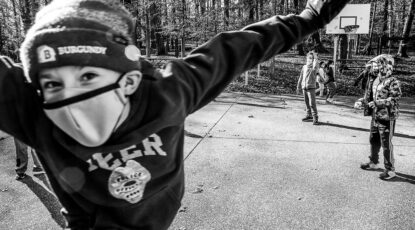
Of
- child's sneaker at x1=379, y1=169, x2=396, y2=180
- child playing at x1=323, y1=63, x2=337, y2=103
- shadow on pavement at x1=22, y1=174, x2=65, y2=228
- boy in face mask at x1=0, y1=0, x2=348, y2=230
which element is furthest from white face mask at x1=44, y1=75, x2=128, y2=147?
child playing at x1=323, y1=63, x2=337, y2=103

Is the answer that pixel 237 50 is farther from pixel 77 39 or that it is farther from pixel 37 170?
pixel 37 170

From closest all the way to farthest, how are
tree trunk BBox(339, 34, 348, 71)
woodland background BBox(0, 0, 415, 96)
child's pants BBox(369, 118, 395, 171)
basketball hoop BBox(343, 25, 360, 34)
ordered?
1. child's pants BBox(369, 118, 395, 171)
2. basketball hoop BBox(343, 25, 360, 34)
3. woodland background BBox(0, 0, 415, 96)
4. tree trunk BBox(339, 34, 348, 71)

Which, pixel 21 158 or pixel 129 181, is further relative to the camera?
pixel 21 158

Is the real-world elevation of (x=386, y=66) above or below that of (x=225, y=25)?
below

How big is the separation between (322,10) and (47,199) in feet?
13.6

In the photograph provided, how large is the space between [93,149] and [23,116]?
0.94ft

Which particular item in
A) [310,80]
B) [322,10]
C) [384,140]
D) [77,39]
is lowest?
[384,140]

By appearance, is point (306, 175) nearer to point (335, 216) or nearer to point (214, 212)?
point (335, 216)

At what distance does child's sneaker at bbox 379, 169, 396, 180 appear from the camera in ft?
16.3

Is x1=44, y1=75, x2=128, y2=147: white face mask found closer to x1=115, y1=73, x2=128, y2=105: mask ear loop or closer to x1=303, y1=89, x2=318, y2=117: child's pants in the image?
x1=115, y1=73, x2=128, y2=105: mask ear loop

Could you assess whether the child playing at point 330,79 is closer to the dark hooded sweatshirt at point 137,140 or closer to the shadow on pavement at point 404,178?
the shadow on pavement at point 404,178

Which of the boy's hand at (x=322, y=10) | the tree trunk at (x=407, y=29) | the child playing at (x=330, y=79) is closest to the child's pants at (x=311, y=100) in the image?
the child playing at (x=330, y=79)

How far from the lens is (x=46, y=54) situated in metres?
1.05

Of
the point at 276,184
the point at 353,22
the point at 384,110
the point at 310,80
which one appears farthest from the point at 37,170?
the point at 353,22
